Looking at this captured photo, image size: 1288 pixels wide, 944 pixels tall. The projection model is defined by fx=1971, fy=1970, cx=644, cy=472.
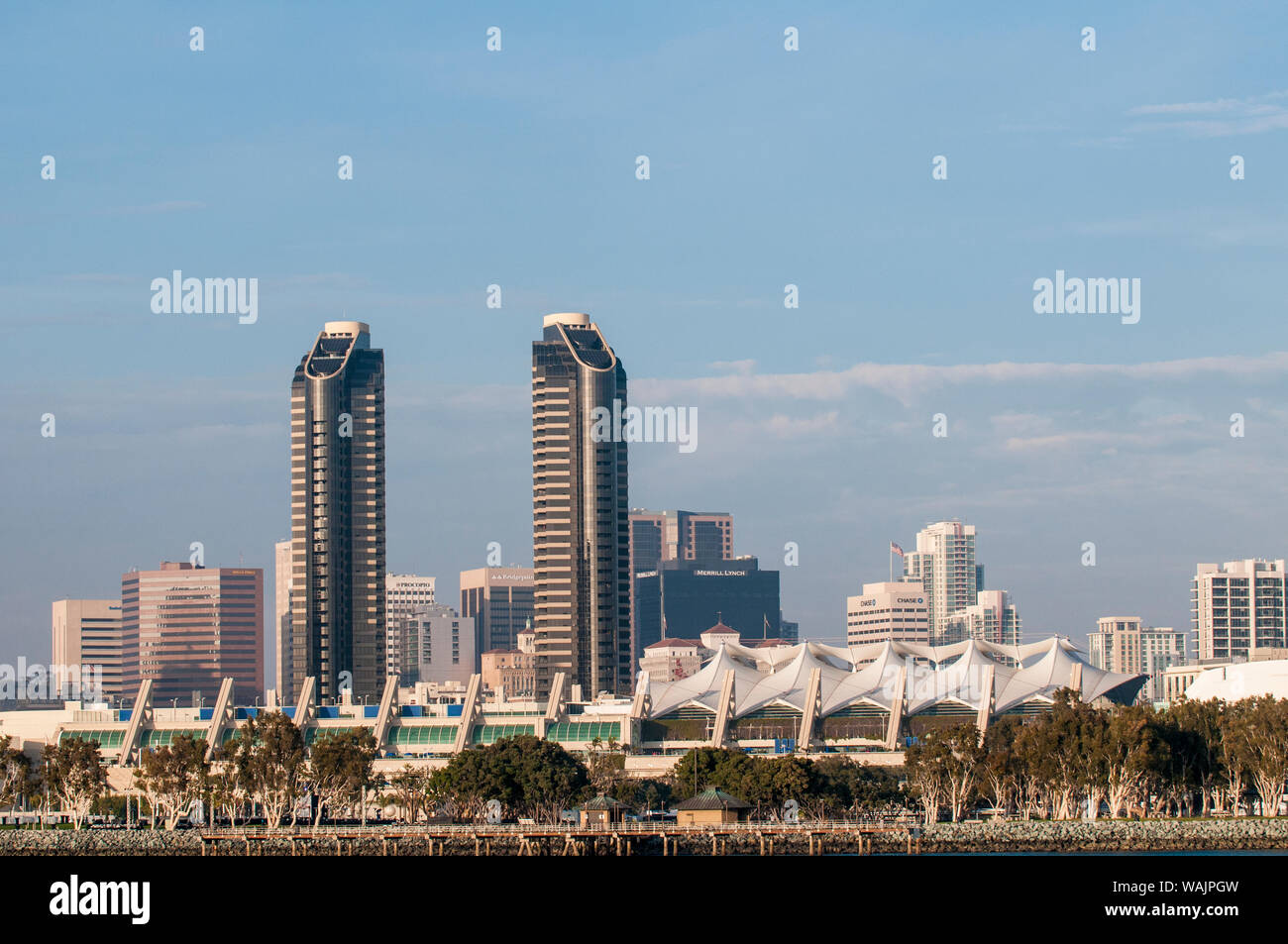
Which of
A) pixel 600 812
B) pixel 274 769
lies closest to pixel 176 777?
pixel 274 769

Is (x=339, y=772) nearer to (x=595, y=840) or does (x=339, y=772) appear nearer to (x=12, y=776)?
(x=595, y=840)

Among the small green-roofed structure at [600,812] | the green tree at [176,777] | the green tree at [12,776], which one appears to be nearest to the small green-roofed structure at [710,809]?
the small green-roofed structure at [600,812]

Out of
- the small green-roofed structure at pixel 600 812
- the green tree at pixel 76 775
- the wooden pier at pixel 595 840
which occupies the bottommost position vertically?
the wooden pier at pixel 595 840

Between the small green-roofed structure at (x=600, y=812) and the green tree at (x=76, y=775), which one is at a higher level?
the green tree at (x=76, y=775)

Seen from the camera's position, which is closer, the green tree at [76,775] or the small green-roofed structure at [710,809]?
the small green-roofed structure at [710,809]

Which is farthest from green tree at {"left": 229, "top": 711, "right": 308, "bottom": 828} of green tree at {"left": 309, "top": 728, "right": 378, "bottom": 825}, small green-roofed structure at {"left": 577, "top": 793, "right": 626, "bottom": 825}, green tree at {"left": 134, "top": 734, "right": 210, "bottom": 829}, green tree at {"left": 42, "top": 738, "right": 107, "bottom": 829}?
small green-roofed structure at {"left": 577, "top": 793, "right": 626, "bottom": 825}

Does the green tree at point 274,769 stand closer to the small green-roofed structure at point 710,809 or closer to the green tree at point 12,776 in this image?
the green tree at point 12,776
